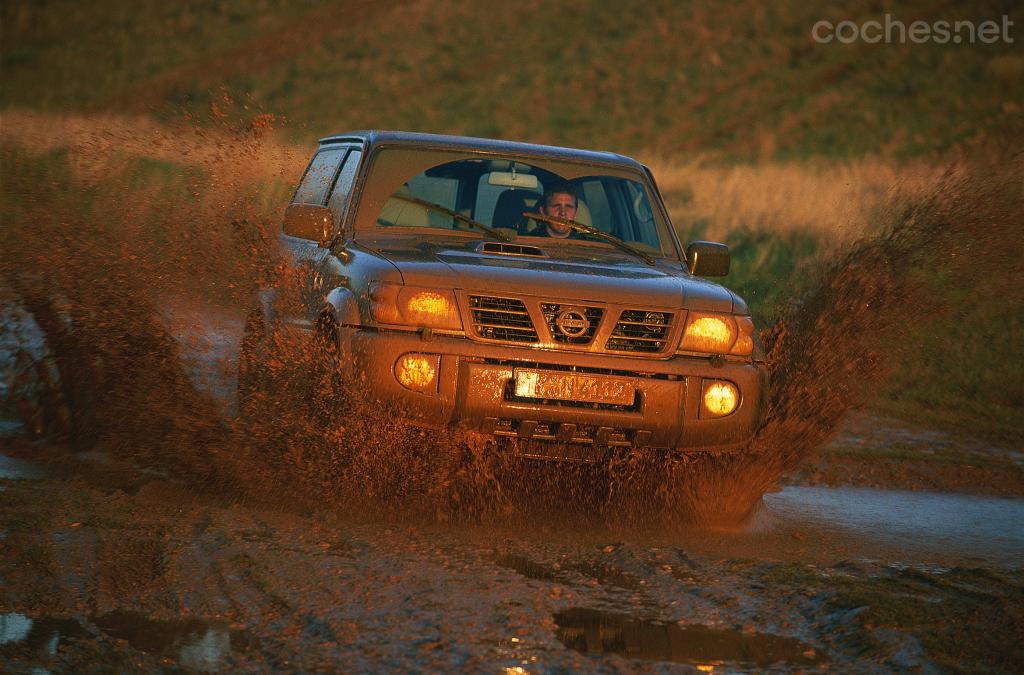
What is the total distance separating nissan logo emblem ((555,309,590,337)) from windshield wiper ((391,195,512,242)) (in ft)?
3.63

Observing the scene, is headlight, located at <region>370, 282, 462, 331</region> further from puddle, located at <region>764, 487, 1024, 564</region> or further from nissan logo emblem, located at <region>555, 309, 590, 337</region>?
puddle, located at <region>764, 487, 1024, 564</region>

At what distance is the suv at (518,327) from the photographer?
628 cm

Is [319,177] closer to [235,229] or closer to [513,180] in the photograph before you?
[235,229]

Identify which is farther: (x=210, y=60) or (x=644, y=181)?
(x=210, y=60)

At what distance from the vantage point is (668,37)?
2269 inches

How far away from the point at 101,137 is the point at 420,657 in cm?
570

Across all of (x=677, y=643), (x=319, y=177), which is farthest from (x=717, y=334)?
(x=319, y=177)

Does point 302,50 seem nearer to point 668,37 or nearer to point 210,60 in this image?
point 210,60

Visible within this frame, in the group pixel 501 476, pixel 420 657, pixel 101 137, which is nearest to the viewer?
pixel 420 657

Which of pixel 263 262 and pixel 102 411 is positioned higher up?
pixel 263 262

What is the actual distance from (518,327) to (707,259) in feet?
5.61

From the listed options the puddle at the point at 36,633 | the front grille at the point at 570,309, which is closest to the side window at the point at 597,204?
the front grille at the point at 570,309

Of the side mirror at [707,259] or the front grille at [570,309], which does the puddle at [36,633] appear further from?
the side mirror at [707,259]

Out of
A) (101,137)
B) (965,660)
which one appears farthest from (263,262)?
(965,660)
